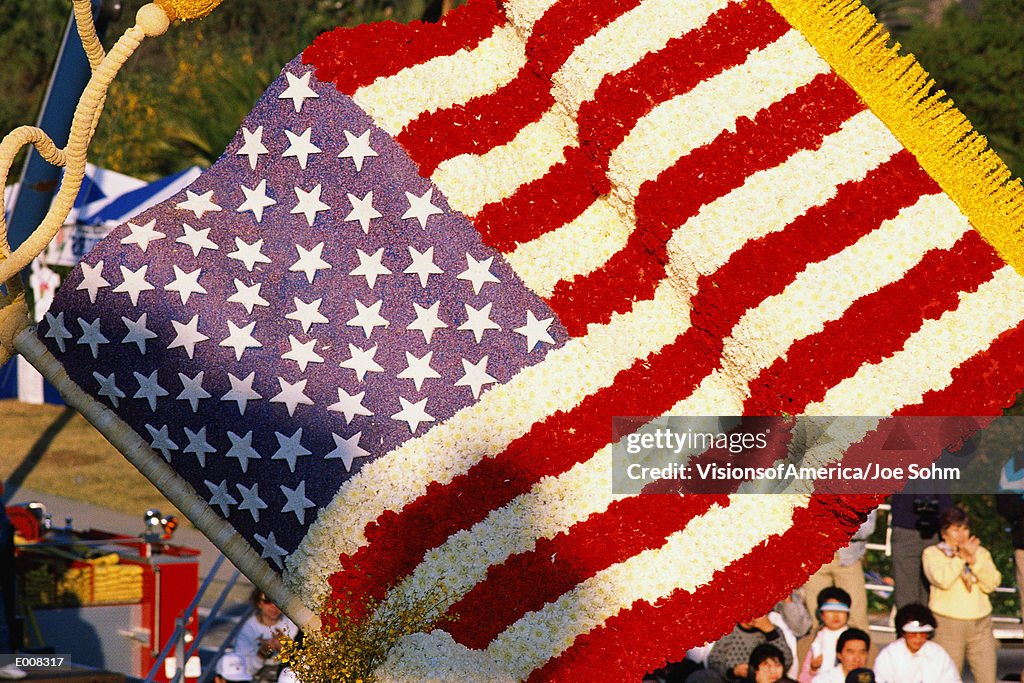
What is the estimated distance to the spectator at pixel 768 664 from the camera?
7.99 m

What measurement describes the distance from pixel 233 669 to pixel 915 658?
187 inches

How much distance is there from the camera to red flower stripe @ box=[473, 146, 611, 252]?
4.61m

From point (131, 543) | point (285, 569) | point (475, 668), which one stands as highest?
point (131, 543)

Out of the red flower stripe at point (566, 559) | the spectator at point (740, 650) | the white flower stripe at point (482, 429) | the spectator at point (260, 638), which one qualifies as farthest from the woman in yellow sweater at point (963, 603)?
the white flower stripe at point (482, 429)

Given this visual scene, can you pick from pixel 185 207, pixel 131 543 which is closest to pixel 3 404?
pixel 131 543

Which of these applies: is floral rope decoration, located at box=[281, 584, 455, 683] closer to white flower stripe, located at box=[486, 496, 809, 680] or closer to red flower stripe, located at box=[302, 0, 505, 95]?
white flower stripe, located at box=[486, 496, 809, 680]

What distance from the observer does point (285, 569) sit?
4.33 meters

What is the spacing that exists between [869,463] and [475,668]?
1567mm

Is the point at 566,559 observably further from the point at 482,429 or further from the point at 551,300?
the point at 551,300

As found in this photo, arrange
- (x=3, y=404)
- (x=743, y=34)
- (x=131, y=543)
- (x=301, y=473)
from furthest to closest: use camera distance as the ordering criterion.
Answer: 1. (x=3, y=404)
2. (x=131, y=543)
3. (x=743, y=34)
4. (x=301, y=473)

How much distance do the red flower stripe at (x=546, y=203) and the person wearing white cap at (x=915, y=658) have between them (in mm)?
5304

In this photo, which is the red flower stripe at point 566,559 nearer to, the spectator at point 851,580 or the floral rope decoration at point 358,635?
the floral rope decoration at point 358,635

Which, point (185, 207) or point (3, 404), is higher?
point (3, 404)

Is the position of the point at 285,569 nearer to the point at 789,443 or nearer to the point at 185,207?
the point at 185,207
